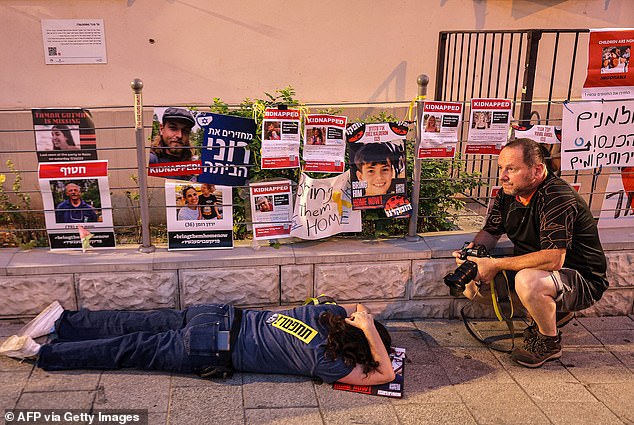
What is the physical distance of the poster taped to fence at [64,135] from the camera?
4.38 metres

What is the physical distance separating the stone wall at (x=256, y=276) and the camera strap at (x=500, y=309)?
1.02ft

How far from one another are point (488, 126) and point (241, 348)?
8.26 ft

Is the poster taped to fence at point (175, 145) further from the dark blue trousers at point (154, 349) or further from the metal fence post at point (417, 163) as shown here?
the metal fence post at point (417, 163)

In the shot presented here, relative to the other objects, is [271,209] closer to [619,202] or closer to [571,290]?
[571,290]

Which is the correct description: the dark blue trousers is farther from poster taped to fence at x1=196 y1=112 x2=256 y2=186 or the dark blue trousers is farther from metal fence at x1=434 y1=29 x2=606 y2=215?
metal fence at x1=434 y1=29 x2=606 y2=215

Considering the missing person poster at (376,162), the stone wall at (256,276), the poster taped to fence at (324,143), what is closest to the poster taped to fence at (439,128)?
the missing person poster at (376,162)

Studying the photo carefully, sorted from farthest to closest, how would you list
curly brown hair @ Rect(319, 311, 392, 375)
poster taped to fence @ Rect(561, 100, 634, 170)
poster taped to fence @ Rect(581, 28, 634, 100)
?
poster taped to fence @ Rect(581, 28, 634, 100), poster taped to fence @ Rect(561, 100, 634, 170), curly brown hair @ Rect(319, 311, 392, 375)

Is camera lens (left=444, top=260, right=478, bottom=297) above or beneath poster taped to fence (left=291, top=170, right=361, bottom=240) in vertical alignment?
beneath

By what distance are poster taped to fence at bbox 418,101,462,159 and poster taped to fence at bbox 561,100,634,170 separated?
867 mm

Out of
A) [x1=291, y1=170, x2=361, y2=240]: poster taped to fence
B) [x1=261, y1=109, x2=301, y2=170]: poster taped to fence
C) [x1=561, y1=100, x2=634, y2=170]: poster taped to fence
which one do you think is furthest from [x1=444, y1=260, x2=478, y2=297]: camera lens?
[x1=261, y1=109, x2=301, y2=170]: poster taped to fence

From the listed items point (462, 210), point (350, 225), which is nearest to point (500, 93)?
point (462, 210)

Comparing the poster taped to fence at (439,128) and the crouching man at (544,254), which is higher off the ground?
the poster taped to fence at (439,128)

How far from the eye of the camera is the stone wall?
442cm

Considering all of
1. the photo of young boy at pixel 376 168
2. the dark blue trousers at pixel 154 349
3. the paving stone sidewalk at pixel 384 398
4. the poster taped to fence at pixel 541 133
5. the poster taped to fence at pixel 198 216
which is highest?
the poster taped to fence at pixel 541 133
